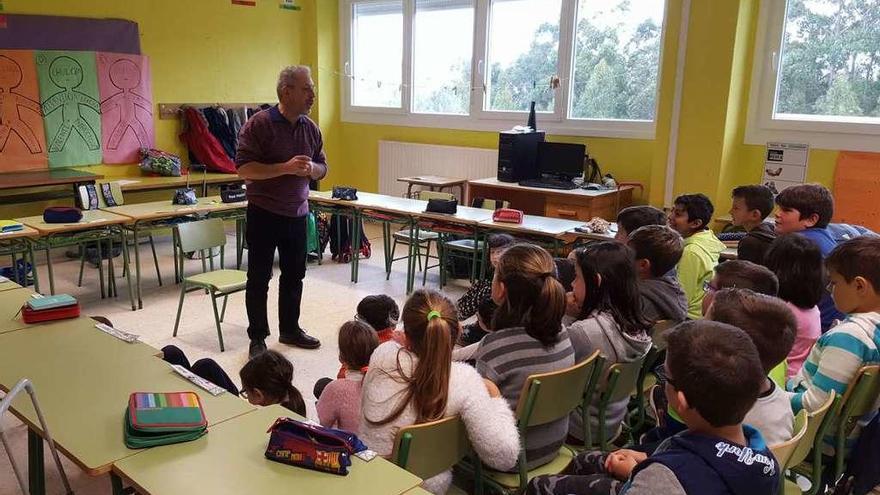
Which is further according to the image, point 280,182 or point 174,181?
point 174,181

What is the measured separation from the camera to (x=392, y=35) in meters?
7.82

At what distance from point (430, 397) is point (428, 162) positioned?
5825 mm

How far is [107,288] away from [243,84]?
3331 mm

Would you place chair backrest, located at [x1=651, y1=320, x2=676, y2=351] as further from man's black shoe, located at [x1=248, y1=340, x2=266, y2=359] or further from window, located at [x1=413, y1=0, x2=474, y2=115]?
window, located at [x1=413, y1=0, x2=474, y2=115]

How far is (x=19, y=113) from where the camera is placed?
6.08 meters

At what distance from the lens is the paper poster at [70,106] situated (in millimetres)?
6238

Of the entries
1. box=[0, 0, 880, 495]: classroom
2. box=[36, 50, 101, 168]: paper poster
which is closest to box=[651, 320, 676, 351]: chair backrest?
box=[0, 0, 880, 495]: classroom

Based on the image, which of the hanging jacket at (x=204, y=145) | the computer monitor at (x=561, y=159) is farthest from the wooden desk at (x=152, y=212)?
the computer monitor at (x=561, y=159)

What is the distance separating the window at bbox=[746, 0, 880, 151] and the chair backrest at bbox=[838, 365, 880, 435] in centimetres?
358

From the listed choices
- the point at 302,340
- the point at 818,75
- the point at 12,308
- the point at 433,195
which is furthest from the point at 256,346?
the point at 818,75

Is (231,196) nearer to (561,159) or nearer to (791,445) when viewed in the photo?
(561,159)

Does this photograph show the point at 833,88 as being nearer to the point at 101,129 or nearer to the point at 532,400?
the point at 532,400

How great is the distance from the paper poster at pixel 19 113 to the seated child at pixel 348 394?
5415 mm

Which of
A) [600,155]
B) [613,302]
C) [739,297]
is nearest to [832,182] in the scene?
[600,155]
